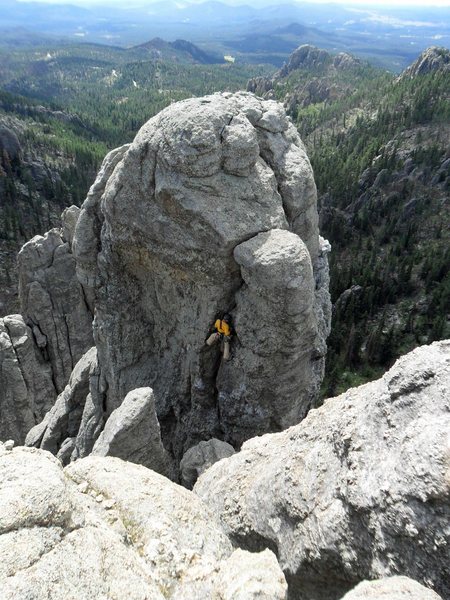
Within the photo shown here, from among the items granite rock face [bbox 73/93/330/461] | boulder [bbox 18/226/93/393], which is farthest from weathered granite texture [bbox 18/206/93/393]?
granite rock face [bbox 73/93/330/461]

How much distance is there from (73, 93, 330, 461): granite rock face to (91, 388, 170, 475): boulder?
1.85 metres

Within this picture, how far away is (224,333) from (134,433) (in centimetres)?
378

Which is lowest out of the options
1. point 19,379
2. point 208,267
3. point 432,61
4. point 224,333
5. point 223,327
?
point 19,379

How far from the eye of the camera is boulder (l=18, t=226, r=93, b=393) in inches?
1022

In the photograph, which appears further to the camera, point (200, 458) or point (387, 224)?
point (387, 224)

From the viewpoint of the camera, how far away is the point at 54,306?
2612cm

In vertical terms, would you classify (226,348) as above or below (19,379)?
above

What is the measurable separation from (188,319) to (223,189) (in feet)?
13.9

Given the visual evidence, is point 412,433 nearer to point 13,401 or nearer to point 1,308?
point 13,401

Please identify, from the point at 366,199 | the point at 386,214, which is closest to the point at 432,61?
the point at 366,199

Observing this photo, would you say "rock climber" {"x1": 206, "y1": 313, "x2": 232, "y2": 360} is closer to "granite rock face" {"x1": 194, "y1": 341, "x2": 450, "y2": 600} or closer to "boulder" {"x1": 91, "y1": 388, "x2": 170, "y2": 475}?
"boulder" {"x1": 91, "y1": 388, "x2": 170, "y2": 475}

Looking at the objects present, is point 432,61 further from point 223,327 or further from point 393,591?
point 393,591

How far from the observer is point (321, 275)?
50.6ft

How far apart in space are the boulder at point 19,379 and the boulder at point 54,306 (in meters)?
0.71
